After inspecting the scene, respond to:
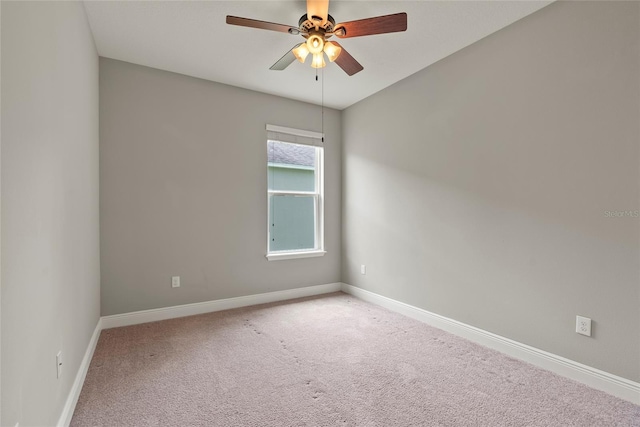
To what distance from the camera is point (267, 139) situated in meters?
3.84

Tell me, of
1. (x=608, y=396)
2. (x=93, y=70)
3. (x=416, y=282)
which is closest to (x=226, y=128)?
(x=93, y=70)

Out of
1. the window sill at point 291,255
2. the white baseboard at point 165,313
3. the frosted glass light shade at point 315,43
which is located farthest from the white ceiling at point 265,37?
the white baseboard at point 165,313

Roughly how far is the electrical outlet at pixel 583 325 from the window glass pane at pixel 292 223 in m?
2.91

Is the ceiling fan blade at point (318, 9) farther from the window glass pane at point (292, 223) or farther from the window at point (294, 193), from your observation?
the window glass pane at point (292, 223)

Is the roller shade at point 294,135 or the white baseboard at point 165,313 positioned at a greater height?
the roller shade at point 294,135

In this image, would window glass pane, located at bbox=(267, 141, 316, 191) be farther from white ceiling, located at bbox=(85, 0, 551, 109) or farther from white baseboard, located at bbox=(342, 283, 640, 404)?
white baseboard, located at bbox=(342, 283, 640, 404)

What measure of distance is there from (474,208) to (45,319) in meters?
→ 2.99

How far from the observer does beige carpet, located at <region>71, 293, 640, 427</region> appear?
1.74 meters

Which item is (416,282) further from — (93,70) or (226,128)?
(93,70)

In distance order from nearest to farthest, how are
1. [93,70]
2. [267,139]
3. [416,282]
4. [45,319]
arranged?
1. [45,319]
2. [93,70]
3. [416,282]
4. [267,139]

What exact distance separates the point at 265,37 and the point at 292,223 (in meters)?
2.25

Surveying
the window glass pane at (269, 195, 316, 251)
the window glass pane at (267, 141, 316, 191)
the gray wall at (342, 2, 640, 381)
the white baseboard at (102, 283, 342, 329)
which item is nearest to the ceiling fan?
the gray wall at (342, 2, 640, 381)

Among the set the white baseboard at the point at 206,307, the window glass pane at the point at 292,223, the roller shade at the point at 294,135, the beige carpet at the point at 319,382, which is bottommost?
the beige carpet at the point at 319,382

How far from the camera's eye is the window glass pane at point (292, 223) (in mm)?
3977
